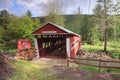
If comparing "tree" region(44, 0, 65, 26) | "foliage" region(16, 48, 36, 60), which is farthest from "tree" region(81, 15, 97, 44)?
"foliage" region(16, 48, 36, 60)

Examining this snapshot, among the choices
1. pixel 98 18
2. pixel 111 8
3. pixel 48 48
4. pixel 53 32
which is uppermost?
pixel 111 8

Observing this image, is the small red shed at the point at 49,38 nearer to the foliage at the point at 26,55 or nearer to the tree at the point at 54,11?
the foliage at the point at 26,55

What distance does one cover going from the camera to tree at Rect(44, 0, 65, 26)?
87.5ft

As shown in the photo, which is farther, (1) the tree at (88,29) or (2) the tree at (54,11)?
(1) the tree at (88,29)

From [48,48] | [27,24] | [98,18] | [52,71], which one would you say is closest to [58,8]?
[27,24]

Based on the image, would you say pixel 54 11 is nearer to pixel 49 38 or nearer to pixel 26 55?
pixel 49 38

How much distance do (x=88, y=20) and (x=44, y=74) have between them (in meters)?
28.6

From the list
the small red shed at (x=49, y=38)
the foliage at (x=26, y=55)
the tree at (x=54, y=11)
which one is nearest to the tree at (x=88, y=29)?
the tree at (x=54, y=11)

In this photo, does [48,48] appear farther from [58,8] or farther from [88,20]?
[88,20]

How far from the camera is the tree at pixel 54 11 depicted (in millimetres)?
26656

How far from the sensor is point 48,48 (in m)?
15.0

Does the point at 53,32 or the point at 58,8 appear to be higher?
the point at 58,8

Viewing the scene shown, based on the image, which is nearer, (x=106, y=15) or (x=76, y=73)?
(x=76, y=73)

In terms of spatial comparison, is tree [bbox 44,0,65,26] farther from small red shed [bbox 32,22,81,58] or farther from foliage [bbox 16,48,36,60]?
foliage [bbox 16,48,36,60]
